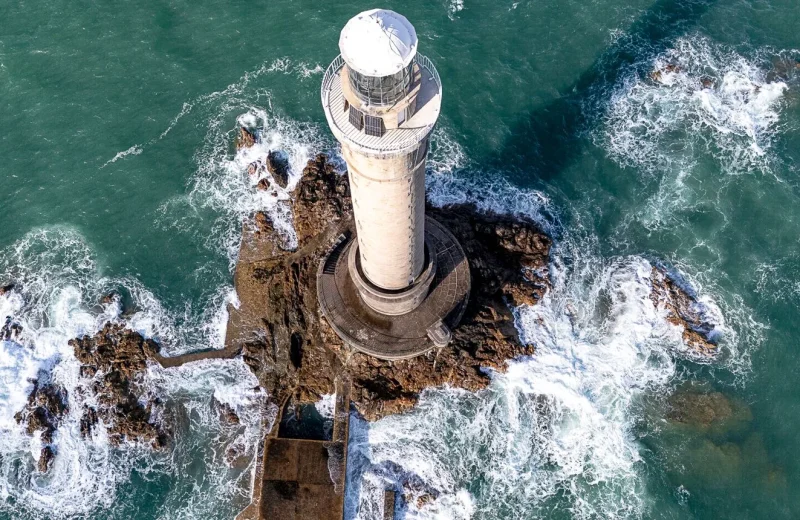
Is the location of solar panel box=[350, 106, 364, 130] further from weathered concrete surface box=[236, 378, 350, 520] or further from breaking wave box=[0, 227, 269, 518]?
breaking wave box=[0, 227, 269, 518]

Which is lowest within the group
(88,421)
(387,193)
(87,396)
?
(88,421)

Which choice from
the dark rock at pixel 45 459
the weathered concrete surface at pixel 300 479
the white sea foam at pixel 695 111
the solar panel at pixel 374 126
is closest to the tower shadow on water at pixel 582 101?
the white sea foam at pixel 695 111

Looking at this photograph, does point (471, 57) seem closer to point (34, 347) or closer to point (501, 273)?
point (501, 273)

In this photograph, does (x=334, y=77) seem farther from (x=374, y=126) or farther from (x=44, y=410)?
(x=44, y=410)

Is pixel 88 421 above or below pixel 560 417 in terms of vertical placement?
below

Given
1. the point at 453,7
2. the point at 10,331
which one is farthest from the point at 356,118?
the point at 453,7

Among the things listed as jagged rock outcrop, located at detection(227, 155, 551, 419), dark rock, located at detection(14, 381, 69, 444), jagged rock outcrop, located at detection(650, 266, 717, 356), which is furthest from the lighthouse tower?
dark rock, located at detection(14, 381, 69, 444)

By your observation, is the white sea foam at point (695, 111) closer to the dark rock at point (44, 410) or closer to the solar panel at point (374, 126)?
the solar panel at point (374, 126)
